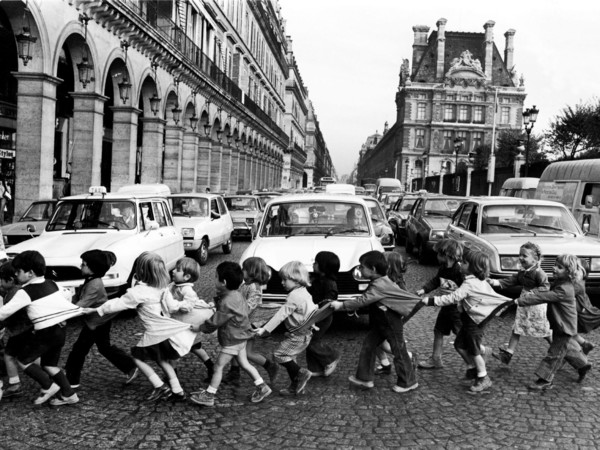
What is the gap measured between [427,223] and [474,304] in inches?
362

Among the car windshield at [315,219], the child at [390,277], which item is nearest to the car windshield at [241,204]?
the car windshield at [315,219]

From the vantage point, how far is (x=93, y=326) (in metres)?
4.97

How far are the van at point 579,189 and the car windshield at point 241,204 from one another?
8.87m

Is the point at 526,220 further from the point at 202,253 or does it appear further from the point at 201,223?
the point at 201,223

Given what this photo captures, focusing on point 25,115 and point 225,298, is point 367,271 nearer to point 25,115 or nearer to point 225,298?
point 225,298

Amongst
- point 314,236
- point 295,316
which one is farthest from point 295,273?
point 314,236

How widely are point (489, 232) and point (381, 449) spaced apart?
6.30m

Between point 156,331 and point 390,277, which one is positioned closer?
point 156,331

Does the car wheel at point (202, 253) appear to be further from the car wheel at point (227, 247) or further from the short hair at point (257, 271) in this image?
the short hair at point (257, 271)

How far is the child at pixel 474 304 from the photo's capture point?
5.30 metres

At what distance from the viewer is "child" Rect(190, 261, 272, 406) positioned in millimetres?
4777

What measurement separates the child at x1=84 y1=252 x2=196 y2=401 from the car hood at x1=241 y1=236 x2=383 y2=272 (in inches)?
90.4

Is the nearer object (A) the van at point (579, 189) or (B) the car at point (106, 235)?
(B) the car at point (106, 235)

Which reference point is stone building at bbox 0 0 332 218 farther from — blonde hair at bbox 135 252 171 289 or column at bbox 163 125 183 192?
blonde hair at bbox 135 252 171 289
